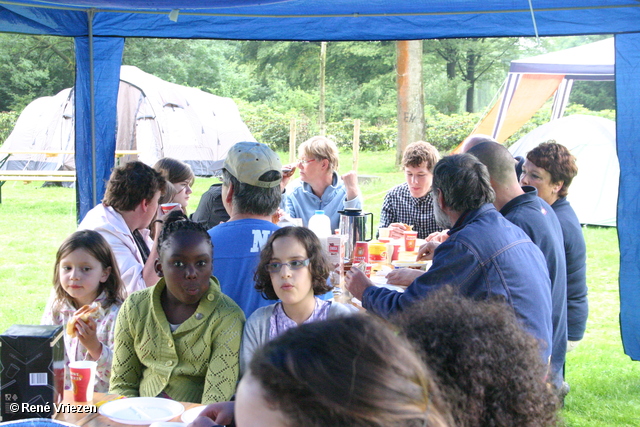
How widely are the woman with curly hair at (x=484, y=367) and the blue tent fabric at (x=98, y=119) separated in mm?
4460

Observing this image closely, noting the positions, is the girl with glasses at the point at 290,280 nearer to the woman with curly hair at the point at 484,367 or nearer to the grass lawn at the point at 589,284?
the woman with curly hair at the point at 484,367

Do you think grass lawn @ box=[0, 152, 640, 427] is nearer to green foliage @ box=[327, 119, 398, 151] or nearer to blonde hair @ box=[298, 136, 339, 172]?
blonde hair @ box=[298, 136, 339, 172]

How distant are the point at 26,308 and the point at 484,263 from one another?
5.15 meters

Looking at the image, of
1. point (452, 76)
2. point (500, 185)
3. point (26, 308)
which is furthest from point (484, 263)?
point (452, 76)

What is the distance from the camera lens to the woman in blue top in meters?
3.72

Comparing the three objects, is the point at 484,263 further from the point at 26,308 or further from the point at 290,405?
the point at 26,308

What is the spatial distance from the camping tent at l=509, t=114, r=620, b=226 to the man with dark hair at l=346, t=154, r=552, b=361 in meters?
7.88

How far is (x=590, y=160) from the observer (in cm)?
1008

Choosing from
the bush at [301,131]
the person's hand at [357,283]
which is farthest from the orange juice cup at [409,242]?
the bush at [301,131]

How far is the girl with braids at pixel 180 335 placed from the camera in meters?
2.29

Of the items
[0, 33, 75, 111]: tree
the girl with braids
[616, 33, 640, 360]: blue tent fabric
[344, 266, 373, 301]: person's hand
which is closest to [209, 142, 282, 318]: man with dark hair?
the girl with braids

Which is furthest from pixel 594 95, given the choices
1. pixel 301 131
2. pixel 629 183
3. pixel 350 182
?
pixel 350 182

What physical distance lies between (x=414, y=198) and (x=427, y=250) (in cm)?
126

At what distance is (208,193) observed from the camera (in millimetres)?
4250
